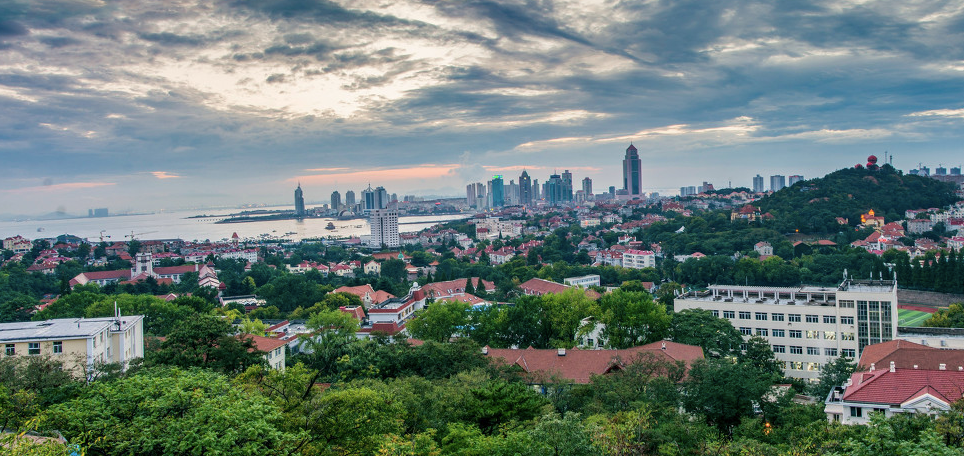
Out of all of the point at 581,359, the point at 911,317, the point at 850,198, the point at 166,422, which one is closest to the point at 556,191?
the point at 850,198

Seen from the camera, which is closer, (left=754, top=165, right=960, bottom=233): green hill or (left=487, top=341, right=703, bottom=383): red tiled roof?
(left=487, top=341, right=703, bottom=383): red tiled roof

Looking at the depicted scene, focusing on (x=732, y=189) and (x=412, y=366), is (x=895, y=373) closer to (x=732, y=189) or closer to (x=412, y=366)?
(x=412, y=366)

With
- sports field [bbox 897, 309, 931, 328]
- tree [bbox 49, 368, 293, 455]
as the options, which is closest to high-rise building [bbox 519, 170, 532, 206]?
sports field [bbox 897, 309, 931, 328]

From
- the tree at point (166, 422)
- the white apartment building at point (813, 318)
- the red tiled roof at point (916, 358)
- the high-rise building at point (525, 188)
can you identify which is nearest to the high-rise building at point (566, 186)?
the high-rise building at point (525, 188)

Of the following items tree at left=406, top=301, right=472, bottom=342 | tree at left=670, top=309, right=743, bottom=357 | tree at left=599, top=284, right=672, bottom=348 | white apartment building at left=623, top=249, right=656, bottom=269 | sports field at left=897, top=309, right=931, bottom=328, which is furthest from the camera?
white apartment building at left=623, top=249, right=656, bottom=269

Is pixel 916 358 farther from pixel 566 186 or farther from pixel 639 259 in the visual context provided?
pixel 566 186

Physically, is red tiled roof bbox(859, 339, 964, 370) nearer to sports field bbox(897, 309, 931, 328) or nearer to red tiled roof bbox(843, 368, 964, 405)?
red tiled roof bbox(843, 368, 964, 405)
